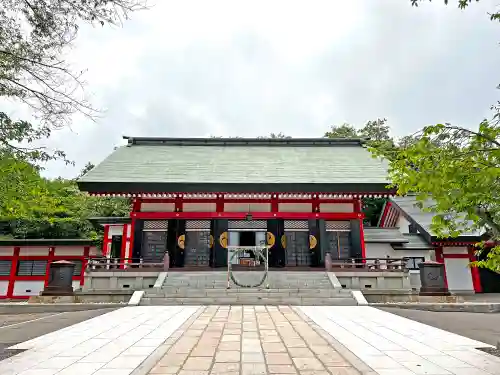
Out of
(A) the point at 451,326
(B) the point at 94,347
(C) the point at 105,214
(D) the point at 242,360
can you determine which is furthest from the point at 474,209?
(C) the point at 105,214

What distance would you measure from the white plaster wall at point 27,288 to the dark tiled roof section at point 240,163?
7366 millimetres

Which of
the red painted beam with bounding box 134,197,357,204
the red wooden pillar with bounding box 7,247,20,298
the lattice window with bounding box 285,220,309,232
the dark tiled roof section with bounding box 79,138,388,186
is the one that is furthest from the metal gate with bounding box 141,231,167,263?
the red wooden pillar with bounding box 7,247,20,298

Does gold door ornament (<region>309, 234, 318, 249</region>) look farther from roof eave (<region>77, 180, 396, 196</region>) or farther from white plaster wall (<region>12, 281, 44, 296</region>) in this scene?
white plaster wall (<region>12, 281, 44, 296</region>)

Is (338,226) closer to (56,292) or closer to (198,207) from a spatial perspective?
(198,207)

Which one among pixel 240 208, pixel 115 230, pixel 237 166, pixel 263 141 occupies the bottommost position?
pixel 115 230

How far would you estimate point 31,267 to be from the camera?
55.5 ft

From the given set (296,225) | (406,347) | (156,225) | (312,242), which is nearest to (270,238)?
(296,225)

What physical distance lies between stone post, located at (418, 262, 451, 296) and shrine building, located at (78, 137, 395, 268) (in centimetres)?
325

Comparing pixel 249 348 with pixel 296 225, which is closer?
pixel 249 348

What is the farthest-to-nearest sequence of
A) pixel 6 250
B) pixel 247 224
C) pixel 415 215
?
pixel 415 215, pixel 6 250, pixel 247 224

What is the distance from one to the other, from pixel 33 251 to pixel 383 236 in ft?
59.6

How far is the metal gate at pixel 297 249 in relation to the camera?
13.9 meters

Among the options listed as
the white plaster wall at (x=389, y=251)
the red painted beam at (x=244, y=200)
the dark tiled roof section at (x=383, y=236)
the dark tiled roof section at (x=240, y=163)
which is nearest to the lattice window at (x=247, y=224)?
the red painted beam at (x=244, y=200)

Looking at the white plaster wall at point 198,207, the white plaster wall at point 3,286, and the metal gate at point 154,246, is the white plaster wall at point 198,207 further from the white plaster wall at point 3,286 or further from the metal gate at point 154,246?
the white plaster wall at point 3,286
